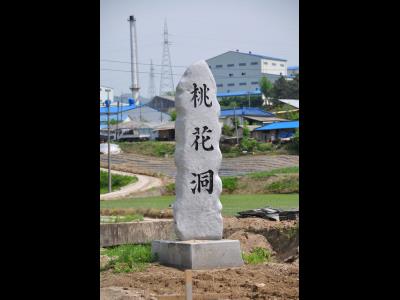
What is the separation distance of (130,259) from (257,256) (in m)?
2.25

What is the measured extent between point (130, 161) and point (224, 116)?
8.33m

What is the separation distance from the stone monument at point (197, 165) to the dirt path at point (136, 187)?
1755 cm

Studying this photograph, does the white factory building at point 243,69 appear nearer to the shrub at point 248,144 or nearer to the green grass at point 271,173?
the shrub at point 248,144

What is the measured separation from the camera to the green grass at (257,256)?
11.8 m

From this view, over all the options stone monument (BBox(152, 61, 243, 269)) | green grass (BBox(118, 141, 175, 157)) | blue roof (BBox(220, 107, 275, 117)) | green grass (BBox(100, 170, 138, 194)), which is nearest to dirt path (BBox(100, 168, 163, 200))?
green grass (BBox(100, 170, 138, 194))

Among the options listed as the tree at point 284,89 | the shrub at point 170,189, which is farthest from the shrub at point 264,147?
the tree at point 284,89

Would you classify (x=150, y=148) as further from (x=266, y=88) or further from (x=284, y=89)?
(x=284, y=89)

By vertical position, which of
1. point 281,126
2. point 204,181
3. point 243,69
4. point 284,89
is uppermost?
point 243,69

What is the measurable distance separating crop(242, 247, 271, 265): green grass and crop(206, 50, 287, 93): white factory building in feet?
145

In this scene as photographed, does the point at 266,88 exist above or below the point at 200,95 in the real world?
above

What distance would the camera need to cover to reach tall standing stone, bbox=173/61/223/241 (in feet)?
36.6

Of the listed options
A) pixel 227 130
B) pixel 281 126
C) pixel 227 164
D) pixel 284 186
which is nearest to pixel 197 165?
pixel 284 186

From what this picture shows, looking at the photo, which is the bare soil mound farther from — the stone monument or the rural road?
the rural road

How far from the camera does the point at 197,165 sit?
442 inches
